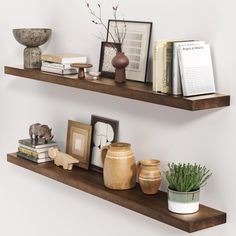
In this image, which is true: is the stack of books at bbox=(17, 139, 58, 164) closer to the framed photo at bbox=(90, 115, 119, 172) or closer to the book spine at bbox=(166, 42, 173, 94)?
the framed photo at bbox=(90, 115, 119, 172)

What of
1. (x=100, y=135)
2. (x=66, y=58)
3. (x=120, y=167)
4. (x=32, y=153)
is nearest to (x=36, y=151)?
(x=32, y=153)

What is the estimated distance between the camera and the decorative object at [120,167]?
200 centimetres

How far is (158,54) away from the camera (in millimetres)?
1788

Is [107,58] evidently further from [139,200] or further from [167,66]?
[139,200]

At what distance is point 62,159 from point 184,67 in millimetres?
802

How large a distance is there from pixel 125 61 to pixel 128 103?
8.5 inches

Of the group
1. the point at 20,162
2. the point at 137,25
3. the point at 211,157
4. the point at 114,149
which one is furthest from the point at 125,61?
the point at 20,162

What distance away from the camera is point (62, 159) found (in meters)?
2.33

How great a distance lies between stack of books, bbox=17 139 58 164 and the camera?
242cm

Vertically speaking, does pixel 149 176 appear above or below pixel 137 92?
below

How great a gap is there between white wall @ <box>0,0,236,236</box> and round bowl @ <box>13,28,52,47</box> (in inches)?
3.2

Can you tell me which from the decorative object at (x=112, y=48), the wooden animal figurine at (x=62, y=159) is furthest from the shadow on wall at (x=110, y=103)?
the wooden animal figurine at (x=62, y=159)

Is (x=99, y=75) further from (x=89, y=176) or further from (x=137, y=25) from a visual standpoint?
(x=89, y=176)

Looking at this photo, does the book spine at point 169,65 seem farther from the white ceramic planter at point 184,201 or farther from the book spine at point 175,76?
the white ceramic planter at point 184,201
